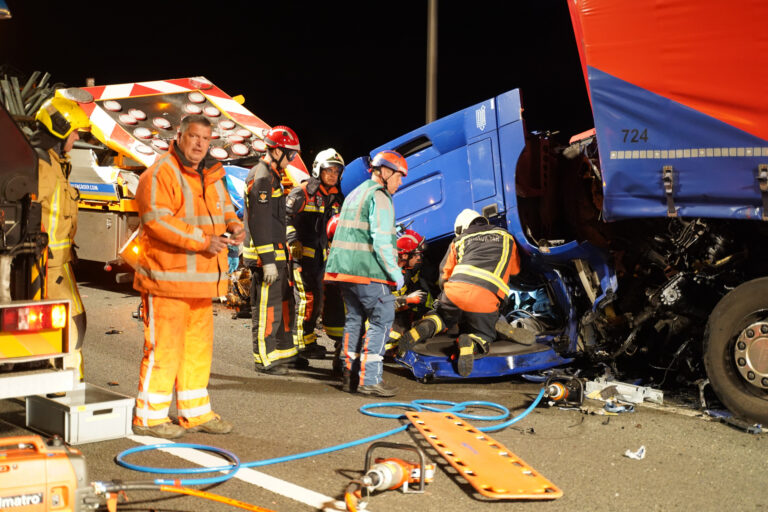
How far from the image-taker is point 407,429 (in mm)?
4949

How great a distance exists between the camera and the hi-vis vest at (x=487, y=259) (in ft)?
20.5

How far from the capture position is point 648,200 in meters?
5.27

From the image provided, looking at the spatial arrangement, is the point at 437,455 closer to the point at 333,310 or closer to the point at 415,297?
the point at 415,297

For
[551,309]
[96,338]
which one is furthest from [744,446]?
[96,338]

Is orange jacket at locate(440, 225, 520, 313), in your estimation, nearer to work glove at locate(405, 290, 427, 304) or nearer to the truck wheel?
work glove at locate(405, 290, 427, 304)

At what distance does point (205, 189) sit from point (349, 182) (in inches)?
138

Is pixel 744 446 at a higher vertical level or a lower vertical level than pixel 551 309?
lower

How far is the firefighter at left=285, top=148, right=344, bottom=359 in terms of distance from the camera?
7258mm

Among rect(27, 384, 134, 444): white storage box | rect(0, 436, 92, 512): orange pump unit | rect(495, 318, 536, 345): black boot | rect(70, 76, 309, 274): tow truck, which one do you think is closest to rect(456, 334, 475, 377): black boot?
rect(495, 318, 536, 345): black boot

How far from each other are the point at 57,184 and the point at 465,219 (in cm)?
310

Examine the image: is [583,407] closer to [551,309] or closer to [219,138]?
[551,309]

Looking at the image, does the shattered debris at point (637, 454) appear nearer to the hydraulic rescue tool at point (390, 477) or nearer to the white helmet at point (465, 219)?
the hydraulic rescue tool at point (390, 477)

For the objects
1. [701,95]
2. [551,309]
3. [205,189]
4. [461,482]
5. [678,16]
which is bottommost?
[461,482]

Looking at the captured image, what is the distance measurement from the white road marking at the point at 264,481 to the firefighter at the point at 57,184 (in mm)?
1115
